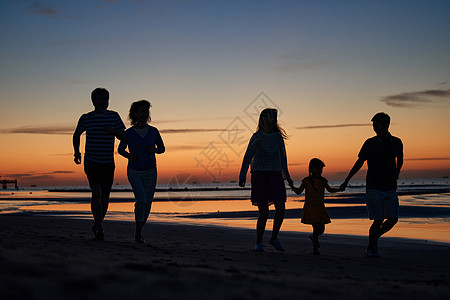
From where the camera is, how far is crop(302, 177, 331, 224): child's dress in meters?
6.73

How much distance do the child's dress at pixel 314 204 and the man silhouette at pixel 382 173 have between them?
0.42 metres

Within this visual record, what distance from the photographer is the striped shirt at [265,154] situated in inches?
264

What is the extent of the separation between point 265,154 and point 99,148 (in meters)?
2.35

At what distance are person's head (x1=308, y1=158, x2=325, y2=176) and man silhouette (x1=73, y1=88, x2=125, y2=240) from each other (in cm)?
280

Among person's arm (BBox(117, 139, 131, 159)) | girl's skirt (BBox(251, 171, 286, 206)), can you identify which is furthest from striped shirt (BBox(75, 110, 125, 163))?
girl's skirt (BBox(251, 171, 286, 206))

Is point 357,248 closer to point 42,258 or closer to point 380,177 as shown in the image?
point 380,177

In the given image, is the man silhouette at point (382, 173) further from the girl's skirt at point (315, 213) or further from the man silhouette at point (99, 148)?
the man silhouette at point (99, 148)

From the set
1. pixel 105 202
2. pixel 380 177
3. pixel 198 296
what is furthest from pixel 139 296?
pixel 380 177

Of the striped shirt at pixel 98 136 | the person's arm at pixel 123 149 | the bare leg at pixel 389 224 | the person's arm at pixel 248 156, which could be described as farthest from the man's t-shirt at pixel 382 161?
the striped shirt at pixel 98 136

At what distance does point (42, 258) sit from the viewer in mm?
3428

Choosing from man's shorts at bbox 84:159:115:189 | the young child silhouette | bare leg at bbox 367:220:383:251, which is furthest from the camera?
the young child silhouette

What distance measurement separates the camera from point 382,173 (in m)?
6.50

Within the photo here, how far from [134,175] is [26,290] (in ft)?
13.9

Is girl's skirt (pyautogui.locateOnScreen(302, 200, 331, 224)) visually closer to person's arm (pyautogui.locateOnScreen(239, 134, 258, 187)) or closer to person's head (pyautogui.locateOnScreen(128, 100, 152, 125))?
person's arm (pyautogui.locateOnScreen(239, 134, 258, 187))
